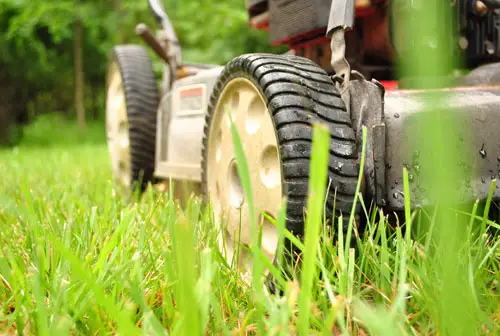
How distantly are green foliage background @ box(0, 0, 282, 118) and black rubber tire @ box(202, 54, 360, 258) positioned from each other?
7.81 metres

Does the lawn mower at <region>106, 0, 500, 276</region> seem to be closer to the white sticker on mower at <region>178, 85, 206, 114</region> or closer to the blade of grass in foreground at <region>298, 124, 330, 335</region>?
the white sticker on mower at <region>178, 85, 206, 114</region>

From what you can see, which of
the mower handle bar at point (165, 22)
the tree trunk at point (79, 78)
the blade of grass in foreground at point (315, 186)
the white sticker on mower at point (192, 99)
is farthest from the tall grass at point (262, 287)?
the tree trunk at point (79, 78)

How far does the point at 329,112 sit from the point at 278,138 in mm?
101

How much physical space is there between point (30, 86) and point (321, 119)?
11628 millimetres

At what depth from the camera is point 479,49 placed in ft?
4.64

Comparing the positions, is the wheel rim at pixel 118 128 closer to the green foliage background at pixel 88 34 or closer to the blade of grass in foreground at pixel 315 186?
the blade of grass in foreground at pixel 315 186

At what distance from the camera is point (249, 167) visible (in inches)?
44.8

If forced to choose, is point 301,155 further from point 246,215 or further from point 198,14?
point 198,14

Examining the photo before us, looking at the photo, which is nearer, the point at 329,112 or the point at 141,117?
the point at 329,112

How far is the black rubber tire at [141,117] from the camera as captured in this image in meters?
2.25

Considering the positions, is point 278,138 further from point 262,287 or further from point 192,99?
point 192,99

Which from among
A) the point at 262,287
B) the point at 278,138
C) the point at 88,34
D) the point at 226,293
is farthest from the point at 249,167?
the point at 88,34

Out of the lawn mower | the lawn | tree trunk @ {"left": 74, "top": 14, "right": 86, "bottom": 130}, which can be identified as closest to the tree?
tree trunk @ {"left": 74, "top": 14, "right": 86, "bottom": 130}

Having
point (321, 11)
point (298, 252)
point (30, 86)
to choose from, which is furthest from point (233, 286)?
point (30, 86)
